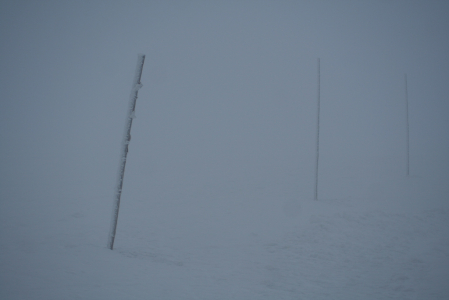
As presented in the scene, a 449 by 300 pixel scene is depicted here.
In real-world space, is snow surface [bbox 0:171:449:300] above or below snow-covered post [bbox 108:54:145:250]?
below

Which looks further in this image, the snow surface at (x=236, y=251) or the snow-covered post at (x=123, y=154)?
the snow-covered post at (x=123, y=154)

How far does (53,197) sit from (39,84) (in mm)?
117829

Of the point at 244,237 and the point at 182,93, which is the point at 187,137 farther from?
the point at 182,93

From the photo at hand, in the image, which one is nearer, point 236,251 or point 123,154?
point 123,154

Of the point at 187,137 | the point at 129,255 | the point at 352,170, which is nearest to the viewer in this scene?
the point at 129,255

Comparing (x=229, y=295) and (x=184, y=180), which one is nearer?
(x=229, y=295)

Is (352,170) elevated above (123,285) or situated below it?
above

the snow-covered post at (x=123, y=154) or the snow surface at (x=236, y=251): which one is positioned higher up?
the snow-covered post at (x=123, y=154)

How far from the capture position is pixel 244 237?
1269 cm

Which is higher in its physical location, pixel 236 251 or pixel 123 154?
pixel 123 154

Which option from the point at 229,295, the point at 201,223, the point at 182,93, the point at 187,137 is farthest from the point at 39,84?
the point at 229,295

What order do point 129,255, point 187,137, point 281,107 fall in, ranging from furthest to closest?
point 281,107 → point 187,137 → point 129,255

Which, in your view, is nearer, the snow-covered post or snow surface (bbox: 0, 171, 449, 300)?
snow surface (bbox: 0, 171, 449, 300)

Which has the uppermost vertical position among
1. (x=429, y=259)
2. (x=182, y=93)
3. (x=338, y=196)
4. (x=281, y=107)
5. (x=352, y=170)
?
(x=182, y=93)
